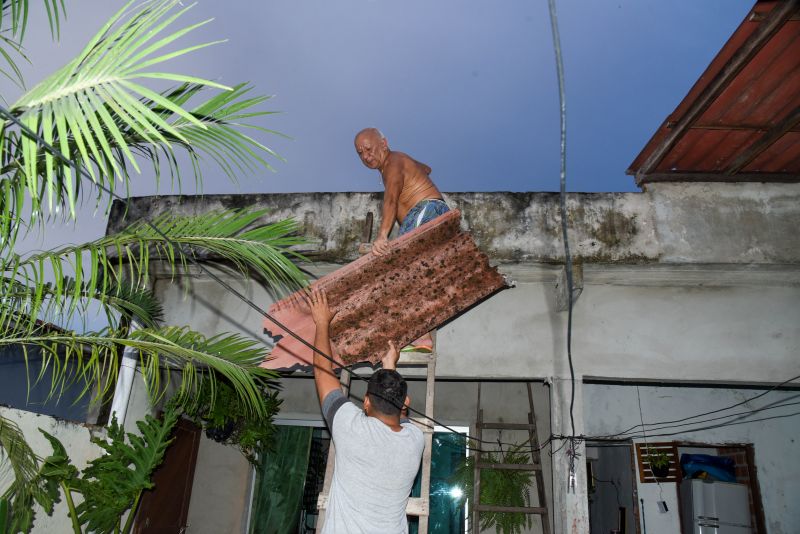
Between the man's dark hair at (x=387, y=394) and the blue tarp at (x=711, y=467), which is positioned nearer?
the man's dark hair at (x=387, y=394)

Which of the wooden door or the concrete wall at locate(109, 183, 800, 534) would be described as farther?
the wooden door

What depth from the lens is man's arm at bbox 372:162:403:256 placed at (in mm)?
3732

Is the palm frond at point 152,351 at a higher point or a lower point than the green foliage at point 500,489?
higher

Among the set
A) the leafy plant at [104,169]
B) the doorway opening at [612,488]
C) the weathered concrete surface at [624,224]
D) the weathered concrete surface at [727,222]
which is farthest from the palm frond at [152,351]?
the doorway opening at [612,488]

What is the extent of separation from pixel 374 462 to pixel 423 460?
1.26 m

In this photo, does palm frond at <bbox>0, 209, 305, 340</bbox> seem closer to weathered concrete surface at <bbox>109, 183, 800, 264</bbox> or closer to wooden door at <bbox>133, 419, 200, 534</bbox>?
weathered concrete surface at <bbox>109, 183, 800, 264</bbox>

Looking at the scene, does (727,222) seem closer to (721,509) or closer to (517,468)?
(517,468)

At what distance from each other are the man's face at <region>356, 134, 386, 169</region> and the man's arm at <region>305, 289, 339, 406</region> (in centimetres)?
108

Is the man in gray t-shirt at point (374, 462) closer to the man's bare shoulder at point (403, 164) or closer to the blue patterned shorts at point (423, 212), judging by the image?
the blue patterned shorts at point (423, 212)

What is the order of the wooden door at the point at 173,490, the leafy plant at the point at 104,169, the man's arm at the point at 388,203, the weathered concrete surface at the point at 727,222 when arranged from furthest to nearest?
the wooden door at the point at 173,490
the weathered concrete surface at the point at 727,222
the man's arm at the point at 388,203
the leafy plant at the point at 104,169

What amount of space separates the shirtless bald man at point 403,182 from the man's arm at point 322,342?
0.84 meters

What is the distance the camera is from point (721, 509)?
25.2ft

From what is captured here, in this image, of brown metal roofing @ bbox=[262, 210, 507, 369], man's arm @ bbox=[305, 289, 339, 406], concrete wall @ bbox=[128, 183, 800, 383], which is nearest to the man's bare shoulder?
brown metal roofing @ bbox=[262, 210, 507, 369]

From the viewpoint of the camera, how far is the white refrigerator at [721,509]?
301 inches
